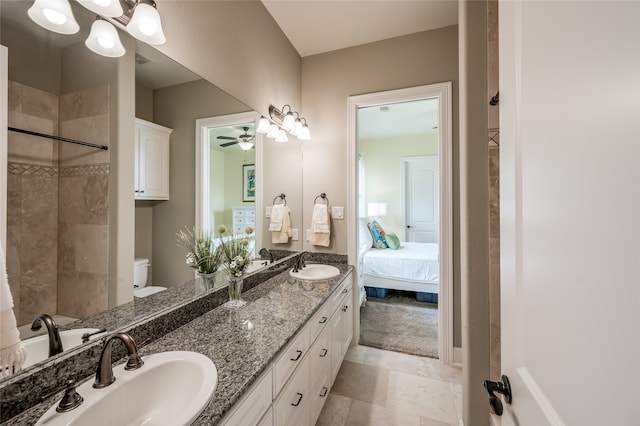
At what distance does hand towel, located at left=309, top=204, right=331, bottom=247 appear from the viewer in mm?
2520

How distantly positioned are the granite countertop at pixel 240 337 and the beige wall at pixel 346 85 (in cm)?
111

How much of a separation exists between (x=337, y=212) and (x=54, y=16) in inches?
82.5

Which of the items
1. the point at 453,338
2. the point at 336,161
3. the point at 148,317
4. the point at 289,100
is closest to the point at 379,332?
the point at 453,338

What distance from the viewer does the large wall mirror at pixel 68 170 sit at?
752mm

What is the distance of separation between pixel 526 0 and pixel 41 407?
5.07ft

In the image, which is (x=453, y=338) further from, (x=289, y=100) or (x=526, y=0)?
(x=289, y=100)

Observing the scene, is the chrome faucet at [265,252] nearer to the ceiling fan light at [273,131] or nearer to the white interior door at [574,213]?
the ceiling fan light at [273,131]

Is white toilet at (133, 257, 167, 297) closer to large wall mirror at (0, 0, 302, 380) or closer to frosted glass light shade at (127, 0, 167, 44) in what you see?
large wall mirror at (0, 0, 302, 380)

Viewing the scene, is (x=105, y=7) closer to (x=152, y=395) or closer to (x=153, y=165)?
(x=153, y=165)

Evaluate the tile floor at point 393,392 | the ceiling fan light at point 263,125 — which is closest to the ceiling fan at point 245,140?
the ceiling fan light at point 263,125

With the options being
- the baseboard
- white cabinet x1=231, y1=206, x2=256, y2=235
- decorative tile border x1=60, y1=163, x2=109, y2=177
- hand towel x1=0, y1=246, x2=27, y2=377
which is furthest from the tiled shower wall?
Answer: the baseboard

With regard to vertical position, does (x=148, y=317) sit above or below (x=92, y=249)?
below

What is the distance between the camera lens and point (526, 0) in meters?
0.58

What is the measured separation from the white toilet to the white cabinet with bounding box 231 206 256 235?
2.02 ft
